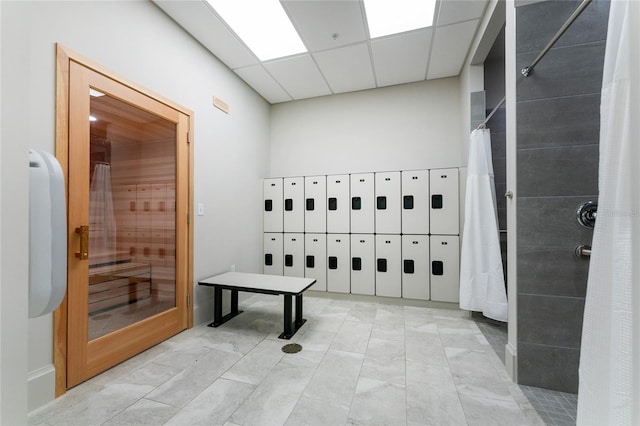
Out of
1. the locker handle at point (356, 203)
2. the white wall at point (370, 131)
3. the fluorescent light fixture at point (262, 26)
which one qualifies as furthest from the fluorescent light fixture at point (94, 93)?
the locker handle at point (356, 203)

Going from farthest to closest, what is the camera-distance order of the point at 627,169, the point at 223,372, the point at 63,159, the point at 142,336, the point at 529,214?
the point at 142,336, the point at 223,372, the point at 529,214, the point at 63,159, the point at 627,169

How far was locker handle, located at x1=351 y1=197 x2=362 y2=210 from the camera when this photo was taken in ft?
11.4

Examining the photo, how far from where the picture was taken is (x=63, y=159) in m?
1.61

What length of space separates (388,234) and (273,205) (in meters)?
1.73

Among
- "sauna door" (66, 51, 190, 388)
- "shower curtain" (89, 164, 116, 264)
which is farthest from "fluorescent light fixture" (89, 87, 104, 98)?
"shower curtain" (89, 164, 116, 264)

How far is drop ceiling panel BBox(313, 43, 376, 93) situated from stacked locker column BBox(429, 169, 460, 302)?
1.56m

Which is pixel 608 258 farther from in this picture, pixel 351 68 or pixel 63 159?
pixel 351 68

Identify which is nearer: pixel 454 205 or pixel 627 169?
pixel 627 169

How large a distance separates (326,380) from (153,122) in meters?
2.51

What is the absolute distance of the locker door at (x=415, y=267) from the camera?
125 inches

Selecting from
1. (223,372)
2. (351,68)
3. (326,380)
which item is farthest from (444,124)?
(223,372)

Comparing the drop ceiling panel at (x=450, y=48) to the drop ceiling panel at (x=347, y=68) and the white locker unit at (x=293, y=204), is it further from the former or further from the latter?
the white locker unit at (x=293, y=204)

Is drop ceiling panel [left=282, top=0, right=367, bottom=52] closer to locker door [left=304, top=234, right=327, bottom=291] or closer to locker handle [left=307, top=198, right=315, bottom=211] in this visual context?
→ locker handle [left=307, top=198, right=315, bottom=211]

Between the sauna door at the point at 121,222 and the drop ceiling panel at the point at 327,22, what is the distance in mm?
1441
